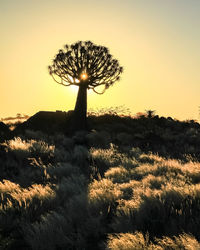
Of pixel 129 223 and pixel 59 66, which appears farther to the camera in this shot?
pixel 59 66

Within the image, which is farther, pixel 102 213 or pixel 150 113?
pixel 150 113

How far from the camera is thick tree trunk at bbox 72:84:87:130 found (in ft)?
76.0

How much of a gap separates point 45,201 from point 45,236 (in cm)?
146

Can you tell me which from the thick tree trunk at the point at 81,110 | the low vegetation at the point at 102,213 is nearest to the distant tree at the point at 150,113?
the thick tree trunk at the point at 81,110

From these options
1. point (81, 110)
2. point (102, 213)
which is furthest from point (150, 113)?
point (102, 213)

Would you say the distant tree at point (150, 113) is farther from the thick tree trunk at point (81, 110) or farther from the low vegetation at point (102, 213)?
the low vegetation at point (102, 213)

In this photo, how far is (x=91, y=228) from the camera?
15.3 ft

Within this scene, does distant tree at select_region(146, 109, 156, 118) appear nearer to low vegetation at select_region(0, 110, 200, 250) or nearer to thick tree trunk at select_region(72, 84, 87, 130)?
thick tree trunk at select_region(72, 84, 87, 130)

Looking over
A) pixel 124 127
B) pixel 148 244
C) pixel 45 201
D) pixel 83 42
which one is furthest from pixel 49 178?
pixel 83 42

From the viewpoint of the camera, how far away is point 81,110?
23.6 meters

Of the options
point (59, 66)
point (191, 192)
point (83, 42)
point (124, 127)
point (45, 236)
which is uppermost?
point (83, 42)

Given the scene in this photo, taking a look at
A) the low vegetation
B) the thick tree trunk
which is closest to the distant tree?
the thick tree trunk

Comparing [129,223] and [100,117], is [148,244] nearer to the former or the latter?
[129,223]

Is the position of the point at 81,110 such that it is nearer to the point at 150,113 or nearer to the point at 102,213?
the point at 150,113
